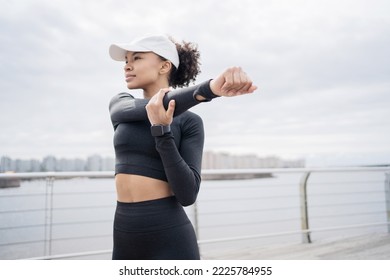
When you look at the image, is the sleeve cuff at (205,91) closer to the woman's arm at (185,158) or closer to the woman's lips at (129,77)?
the woman's arm at (185,158)

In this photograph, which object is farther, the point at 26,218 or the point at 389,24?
the point at 26,218

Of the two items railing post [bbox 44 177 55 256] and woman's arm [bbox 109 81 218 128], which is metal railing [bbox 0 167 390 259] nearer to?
railing post [bbox 44 177 55 256]

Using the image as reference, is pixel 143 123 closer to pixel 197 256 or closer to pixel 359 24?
pixel 197 256

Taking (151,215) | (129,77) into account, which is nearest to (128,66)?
(129,77)

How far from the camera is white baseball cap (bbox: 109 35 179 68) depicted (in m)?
0.99

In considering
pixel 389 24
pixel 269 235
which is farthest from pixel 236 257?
pixel 389 24

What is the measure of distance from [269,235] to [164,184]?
8.15 feet

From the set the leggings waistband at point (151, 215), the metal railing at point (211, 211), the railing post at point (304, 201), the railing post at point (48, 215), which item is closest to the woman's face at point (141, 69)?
the leggings waistband at point (151, 215)

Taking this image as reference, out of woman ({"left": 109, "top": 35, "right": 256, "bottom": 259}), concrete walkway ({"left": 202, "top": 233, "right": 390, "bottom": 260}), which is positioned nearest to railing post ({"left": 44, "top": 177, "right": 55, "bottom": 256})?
concrete walkway ({"left": 202, "top": 233, "right": 390, "bottom": 260})

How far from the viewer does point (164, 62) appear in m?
1.06

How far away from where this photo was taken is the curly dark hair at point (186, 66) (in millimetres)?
1188
